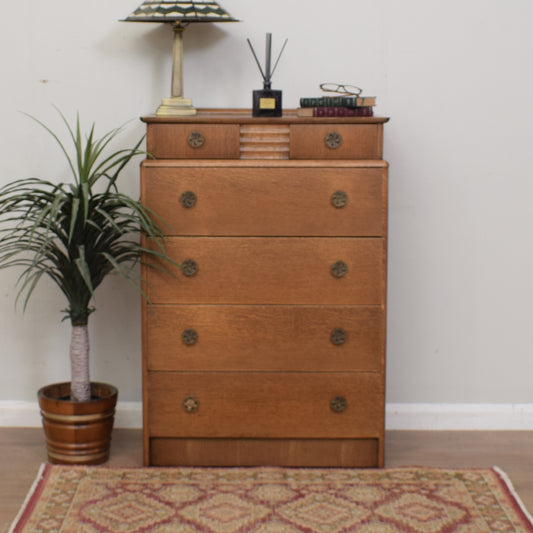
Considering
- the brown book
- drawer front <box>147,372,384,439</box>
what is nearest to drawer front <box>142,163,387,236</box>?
the brown book

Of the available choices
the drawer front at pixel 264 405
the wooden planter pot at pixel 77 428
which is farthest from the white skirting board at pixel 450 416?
the drawer front at pixel 264 405

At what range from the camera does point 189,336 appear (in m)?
2.59

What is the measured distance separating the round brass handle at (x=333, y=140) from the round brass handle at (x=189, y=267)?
57cm

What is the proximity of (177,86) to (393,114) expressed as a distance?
81cm

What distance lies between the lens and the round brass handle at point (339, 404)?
2.62 m

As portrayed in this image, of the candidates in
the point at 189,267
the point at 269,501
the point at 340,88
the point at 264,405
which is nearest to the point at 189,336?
the point at 189,267

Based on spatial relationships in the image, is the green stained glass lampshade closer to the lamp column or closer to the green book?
the lamp column

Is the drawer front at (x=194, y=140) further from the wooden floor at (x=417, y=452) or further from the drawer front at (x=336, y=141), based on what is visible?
the wooden floor at (x=417, y=452)

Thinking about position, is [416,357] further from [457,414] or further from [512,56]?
[512,56]

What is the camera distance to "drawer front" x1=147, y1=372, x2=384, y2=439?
2.61 metres

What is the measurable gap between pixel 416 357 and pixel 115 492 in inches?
50.9

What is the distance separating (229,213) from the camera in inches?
100

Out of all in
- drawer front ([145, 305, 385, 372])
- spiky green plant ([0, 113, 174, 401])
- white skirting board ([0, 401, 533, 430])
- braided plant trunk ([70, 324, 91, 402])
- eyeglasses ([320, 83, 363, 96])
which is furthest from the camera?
white skirting board ([0, 401, 533, 430])

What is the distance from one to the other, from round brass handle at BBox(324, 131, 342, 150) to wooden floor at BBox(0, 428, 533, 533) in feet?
3.61
